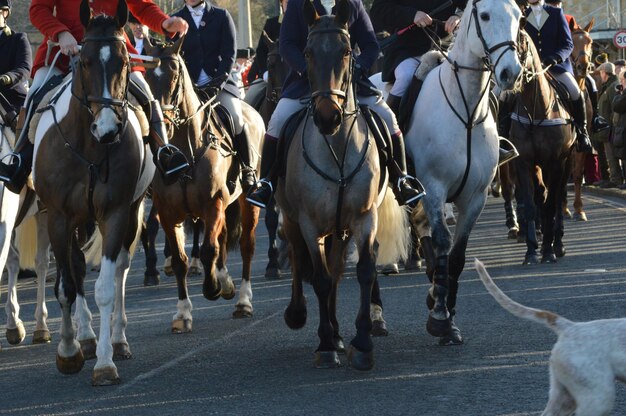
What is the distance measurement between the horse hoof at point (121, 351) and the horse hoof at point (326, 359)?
1751 millimetres

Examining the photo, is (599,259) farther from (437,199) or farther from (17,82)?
(17,82)

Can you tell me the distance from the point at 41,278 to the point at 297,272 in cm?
301

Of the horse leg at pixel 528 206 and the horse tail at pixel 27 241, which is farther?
the horse leg at pixel 528 206

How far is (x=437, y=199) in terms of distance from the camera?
39.3ft

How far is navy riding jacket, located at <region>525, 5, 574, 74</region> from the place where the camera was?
58.0 feet

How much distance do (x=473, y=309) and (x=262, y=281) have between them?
403 centimetres

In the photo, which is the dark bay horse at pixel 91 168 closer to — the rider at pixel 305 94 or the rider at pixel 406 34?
the rider at pixel 305 94

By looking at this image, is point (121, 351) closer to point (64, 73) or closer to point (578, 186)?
point (64, 73)

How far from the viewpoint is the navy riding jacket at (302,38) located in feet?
37.4

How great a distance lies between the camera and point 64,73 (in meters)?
12.0

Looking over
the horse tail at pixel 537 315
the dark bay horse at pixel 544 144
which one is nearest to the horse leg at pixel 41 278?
the horse tail at pixel 537 315

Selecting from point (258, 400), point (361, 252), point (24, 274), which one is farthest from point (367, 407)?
point (24, 274)

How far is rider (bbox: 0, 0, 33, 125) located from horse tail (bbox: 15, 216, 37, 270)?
47.1 inches

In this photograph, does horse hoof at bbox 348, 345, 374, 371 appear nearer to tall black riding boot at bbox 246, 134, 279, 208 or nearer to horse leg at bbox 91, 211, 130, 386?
tall black riding boot at bbox 246, 134, 279, 208
